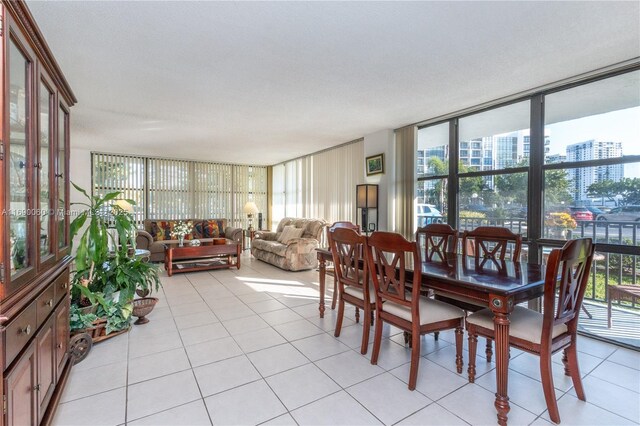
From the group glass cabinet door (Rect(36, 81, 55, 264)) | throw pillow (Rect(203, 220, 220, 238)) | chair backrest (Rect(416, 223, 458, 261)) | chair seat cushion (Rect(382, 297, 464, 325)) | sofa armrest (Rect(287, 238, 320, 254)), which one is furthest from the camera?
throw pillow (Rect(203, 220, 220, 238))

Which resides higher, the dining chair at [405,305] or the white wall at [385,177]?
the white wall at [385,177]

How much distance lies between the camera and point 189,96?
3496mm

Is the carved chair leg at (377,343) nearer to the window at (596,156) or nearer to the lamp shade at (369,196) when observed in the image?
the window at (596,156)

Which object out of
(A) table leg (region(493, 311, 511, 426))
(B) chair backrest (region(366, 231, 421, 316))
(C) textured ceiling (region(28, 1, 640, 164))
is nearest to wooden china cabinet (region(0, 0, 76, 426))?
(C) textured ceiling (region(28, 1, 640, 164))

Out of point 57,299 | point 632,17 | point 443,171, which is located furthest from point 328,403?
point 443,171

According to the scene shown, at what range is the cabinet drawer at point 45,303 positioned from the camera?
1516mm

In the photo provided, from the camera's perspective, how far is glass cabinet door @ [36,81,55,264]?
5.35 ft

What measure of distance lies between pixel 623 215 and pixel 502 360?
7.03 ft

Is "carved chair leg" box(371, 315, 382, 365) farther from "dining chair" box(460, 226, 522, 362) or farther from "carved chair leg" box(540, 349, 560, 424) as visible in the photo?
"carved chair leg" box(540, 349, 560, 424)

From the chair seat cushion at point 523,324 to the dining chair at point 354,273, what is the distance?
743 mm

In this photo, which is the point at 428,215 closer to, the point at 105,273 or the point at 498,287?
the point at 498,287

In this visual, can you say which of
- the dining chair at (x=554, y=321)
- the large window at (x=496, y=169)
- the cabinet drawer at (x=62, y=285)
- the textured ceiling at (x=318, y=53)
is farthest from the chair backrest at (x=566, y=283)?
the cabinet drawer at (x=62, y=285)

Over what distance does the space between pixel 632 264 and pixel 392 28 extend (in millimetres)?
2921

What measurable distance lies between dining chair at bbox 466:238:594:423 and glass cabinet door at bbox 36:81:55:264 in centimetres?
260
